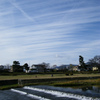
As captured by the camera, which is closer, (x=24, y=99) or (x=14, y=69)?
(x=24, y=99)

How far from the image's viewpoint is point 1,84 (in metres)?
31.9

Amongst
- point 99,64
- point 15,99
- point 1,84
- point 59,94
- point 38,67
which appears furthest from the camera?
point 38,67

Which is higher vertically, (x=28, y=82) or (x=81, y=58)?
(x=81, y=58)

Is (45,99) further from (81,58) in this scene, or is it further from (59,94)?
Answer: (81,58)

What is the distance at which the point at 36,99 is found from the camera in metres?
17.7

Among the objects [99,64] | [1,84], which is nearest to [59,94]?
[1,84]

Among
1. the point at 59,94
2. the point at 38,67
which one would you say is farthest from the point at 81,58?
the point at 59,94

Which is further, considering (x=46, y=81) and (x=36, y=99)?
(x=46, y=81)

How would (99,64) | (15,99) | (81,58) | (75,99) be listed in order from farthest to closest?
(99,64)
(81,58)
(15,99)
(75,99)

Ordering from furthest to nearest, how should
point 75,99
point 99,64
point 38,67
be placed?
point 38,67
point 99,64
point 75,99

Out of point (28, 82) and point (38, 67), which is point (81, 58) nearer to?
point (38, 67)

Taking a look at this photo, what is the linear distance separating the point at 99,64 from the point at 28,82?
71473 millimetres

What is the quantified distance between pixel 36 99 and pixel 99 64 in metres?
83.7

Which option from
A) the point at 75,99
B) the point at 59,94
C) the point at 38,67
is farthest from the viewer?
the point at 38,67
